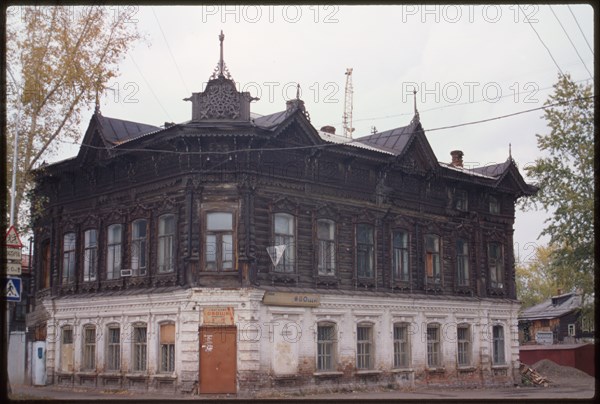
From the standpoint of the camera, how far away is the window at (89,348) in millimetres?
30903

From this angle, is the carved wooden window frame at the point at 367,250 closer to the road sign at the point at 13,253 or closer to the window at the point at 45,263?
the window at the point at 45,263

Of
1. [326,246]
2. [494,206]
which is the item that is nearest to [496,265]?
[494,206]

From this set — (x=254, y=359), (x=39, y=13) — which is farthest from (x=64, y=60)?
(x=254, y=359)

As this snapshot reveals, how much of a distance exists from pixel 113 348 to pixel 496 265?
1804 cm

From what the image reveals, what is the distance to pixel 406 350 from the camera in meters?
32.2

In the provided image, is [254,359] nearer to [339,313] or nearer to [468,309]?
[339,313]

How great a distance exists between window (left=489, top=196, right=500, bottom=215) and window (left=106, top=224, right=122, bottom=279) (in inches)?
674

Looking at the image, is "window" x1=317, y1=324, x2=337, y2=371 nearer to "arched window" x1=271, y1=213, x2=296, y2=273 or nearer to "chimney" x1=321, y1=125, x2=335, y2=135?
"arched window" x1=271, y1=213, x2=296, y2=273

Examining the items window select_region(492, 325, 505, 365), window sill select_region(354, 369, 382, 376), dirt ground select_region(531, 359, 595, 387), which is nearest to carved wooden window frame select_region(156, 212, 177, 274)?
window sill select_region(354, 369, 382, 376)

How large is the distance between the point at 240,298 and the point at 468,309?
13.0m

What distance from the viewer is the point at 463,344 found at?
35188 mm

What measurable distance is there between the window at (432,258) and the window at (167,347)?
11.8m

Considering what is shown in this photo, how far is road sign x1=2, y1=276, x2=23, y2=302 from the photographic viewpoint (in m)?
18.8

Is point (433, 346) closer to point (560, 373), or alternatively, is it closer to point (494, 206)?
point (494, 206)
